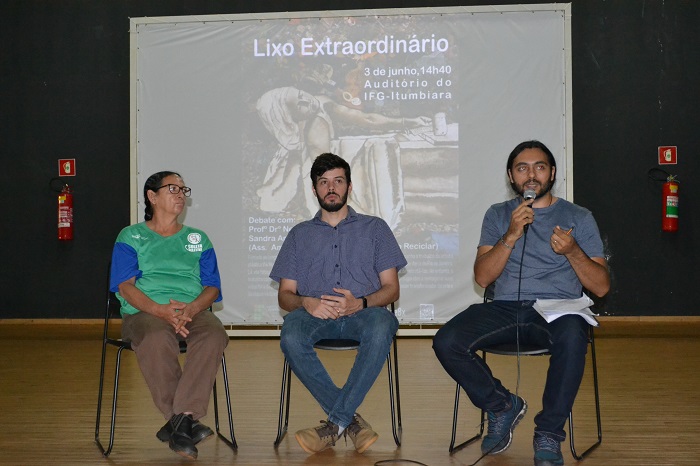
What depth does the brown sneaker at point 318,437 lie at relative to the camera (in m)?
3.13

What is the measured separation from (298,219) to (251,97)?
112cm

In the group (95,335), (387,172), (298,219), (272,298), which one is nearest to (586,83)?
(387,172)

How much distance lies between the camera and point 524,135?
6.84m

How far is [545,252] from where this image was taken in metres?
3.24

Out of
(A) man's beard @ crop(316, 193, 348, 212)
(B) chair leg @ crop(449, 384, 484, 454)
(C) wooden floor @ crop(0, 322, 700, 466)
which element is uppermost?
(A) man's beard @ crop(316, 193, 348, 212)

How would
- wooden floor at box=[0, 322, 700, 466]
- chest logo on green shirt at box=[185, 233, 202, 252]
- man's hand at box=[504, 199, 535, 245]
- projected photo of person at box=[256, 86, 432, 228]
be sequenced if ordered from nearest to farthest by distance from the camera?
man's hand at box=[504, 199, 535, 245] < wooden floor at box=[0, 322, 700, 466] < chest logo on green shirt at box=[185, 233, 202, 252] < projected photo of person at box=[256, 86, 432, 228]

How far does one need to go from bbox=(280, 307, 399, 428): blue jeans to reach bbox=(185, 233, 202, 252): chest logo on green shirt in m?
0.49

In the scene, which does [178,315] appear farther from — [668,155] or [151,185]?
[668,155]

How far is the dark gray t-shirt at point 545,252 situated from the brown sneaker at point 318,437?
0.86m

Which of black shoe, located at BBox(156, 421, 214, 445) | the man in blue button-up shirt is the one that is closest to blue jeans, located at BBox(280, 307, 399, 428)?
the man in blue button-up shirt

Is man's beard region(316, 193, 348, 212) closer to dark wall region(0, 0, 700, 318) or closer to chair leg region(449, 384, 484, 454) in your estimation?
chair leg region(449, 384, 484, 454)

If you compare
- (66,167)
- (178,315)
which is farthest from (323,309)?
(66,167)

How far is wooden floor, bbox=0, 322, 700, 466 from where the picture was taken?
3.17 metres

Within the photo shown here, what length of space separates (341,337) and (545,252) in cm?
89
